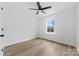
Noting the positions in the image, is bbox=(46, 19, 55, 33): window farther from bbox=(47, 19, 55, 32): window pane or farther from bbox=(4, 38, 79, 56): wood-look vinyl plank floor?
bbox=(4, 38, 79, 56): wood-look vinyl plank floor

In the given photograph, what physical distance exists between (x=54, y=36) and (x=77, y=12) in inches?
44.5

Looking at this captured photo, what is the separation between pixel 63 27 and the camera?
3.27 metres

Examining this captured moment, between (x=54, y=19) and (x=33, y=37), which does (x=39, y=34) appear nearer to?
(x=33, y=37)

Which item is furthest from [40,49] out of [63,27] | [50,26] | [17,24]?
[17,24]

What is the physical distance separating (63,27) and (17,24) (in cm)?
229

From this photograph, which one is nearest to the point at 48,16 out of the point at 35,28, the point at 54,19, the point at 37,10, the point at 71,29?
the point at 54,19

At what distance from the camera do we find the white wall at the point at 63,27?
301cm

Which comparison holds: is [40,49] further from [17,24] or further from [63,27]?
[17,24]

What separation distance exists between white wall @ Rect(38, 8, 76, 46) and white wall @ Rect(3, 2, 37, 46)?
426 millimetres

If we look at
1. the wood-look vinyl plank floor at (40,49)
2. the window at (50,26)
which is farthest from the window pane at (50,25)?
the wood-look vinyl plank floor at (40,49)

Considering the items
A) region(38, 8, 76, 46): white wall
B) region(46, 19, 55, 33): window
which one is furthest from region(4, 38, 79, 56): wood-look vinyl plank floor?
region(46, 19, 55, 33): window

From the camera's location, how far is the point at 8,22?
4059 mm

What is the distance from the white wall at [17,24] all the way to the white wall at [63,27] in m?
0.43

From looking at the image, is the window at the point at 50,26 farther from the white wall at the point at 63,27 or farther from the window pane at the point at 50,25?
the white wall at the point at 63,27
